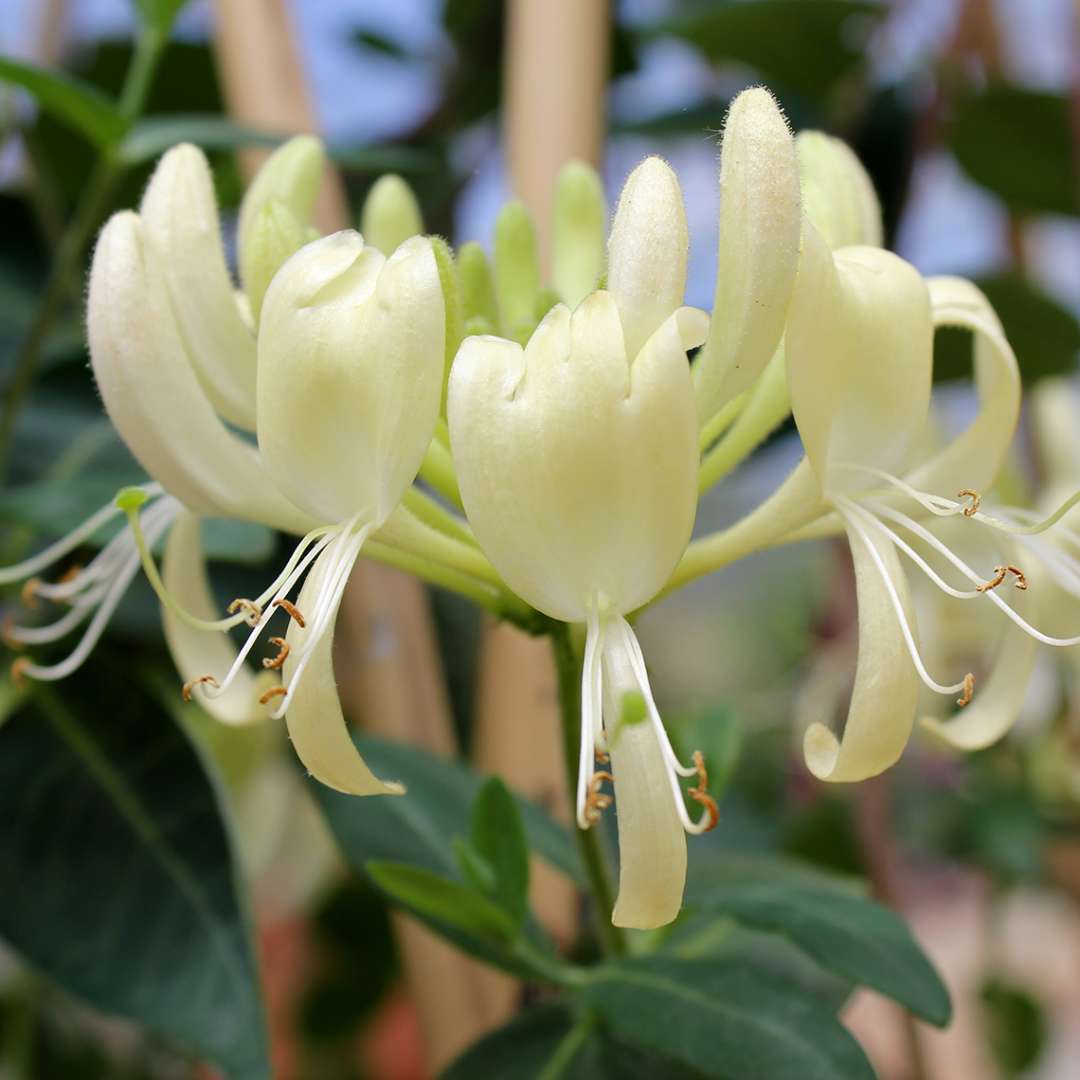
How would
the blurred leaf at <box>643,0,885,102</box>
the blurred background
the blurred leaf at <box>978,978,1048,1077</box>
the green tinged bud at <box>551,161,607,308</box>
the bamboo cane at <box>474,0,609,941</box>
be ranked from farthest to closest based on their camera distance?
the blurred leaf at <box>978,978,1048,1077</box>, the blurred leaf at <box>643,0,885,102</box>, the blurred background, the bamboo cane at <box>474,0,609,941</box>, the green tinged bud at <box>551,161,607,308</box>

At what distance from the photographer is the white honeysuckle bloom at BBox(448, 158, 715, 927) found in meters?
0.35

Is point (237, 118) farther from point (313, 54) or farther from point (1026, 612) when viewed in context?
point (1026, 612)

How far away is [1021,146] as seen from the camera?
1.10 m

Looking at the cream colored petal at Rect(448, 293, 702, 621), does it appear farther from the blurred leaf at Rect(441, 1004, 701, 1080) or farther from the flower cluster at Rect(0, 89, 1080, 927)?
the blurred leaf at Rect(441, 1004, 701, 1080)

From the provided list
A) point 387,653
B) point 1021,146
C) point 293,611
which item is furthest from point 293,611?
point 1021,146

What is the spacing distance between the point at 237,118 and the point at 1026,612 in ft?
2.03

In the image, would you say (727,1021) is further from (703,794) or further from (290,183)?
(290,183)

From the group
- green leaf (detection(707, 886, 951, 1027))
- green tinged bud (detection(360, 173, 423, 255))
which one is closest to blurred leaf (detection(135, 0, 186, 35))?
green tinged bud (detection(360, 173, 423, 255))

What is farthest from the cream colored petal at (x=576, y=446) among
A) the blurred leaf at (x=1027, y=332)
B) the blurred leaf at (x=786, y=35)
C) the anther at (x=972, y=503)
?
the blurred leaf at (x=786, y=35)

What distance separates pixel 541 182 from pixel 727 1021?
18.6 inches

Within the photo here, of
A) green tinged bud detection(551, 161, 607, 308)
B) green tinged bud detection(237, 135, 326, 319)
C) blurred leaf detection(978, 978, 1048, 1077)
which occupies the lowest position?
blurred leaf detection(978, 978, 1048, 1077)

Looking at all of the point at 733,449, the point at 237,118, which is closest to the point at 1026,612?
the point at 733,449

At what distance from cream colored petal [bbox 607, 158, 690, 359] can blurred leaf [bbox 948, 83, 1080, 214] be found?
2.66 ft

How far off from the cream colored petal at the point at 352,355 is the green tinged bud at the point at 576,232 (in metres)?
0.18
